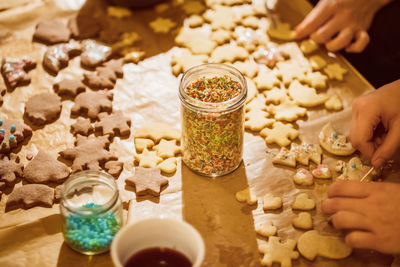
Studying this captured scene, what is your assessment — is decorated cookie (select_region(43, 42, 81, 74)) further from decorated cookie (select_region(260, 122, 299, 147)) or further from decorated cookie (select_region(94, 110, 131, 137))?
decorated cookie (select_region(260, 122, 299, 147))

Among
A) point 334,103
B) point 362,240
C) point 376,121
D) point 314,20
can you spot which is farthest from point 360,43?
point 362,240

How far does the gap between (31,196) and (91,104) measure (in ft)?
1.16

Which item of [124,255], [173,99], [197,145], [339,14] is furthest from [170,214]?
[339,14]

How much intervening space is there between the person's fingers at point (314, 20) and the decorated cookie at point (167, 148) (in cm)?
66

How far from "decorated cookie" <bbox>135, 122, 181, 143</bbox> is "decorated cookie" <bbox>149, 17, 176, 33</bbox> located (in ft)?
1.48

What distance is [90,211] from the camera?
3.28ft

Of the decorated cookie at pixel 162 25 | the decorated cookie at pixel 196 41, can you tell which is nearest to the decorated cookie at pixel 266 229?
the decorated cookie at pixel 196 41

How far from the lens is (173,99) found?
1.50 meters

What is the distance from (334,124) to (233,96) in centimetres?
41

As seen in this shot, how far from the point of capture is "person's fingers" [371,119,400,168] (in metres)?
1.22

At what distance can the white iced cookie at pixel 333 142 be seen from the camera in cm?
134

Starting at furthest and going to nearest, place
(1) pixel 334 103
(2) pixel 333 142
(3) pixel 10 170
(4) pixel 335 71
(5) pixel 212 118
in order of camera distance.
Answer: (4) pixel 335 71, (1) pixel 334 103, (2) pixel 333 142, (3) pixel 10 170, (5) pixel 212 118

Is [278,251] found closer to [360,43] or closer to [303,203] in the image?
[303,203]

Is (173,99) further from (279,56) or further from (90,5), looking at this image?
(90,5)
